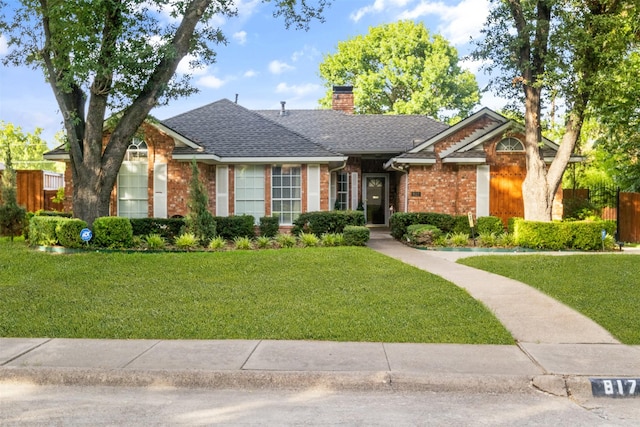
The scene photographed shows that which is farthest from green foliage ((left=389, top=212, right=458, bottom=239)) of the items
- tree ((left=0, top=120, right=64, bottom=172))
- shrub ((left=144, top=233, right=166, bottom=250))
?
tree ((left=0, top=120, right=64, bottom=172))

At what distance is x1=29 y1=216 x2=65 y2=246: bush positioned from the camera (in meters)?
13.0

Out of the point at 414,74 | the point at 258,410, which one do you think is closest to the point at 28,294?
the point at 258,410

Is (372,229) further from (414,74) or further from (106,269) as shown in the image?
(414,74)

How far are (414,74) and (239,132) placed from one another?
24.1 metres

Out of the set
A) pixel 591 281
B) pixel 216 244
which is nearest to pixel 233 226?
pixel 216 244

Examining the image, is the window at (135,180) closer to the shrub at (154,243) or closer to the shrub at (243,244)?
the shrub at (154,243)

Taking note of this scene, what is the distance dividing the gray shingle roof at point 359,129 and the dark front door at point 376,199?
1.92 m

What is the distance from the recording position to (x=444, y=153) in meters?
18.5

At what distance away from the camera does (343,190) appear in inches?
862

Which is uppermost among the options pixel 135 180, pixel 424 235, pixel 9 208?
pixel 135 180

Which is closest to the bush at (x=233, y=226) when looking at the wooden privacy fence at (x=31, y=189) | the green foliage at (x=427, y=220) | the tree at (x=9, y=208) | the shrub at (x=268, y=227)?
the shrub at (x=268, y=227)

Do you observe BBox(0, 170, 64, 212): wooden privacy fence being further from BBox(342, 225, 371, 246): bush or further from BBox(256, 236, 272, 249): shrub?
BBox(342, 225, 371, 246): bush

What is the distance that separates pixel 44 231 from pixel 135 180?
468 cm

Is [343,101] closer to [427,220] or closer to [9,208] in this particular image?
[427,220]
